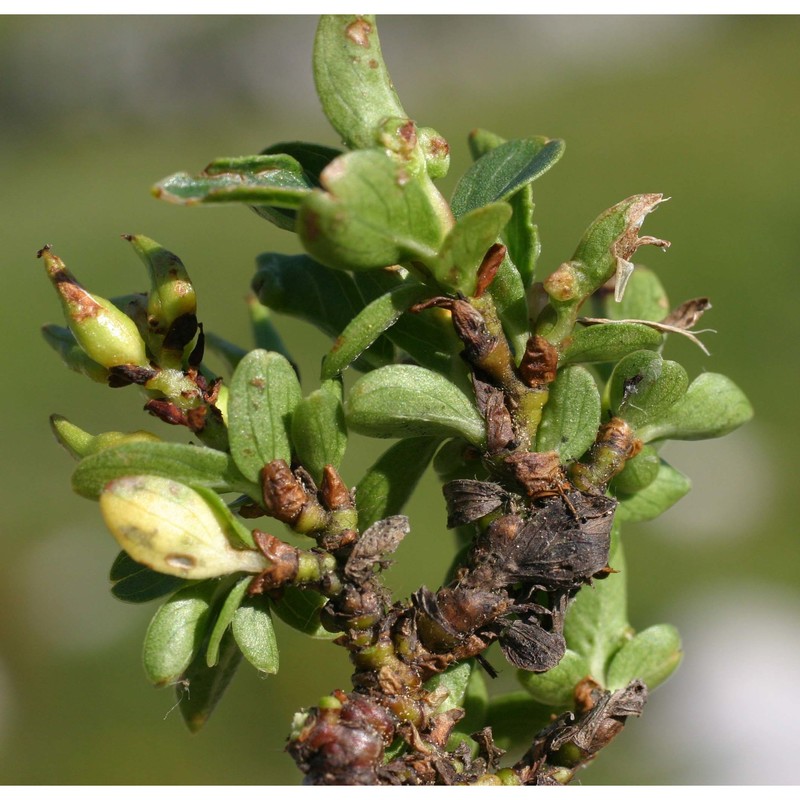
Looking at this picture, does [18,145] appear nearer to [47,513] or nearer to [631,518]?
[47,513]

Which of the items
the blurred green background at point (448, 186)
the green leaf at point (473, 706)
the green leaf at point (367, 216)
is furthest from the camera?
the blurred green background at point (448, 186)

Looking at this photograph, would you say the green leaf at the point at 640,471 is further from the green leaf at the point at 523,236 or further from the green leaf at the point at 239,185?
the green leaf at the point at 239,185

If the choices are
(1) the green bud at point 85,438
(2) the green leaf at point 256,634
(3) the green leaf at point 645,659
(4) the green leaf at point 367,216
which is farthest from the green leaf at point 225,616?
(3) the green leaf at point 645,659

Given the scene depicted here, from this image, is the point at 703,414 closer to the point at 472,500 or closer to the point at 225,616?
the point at 472,500

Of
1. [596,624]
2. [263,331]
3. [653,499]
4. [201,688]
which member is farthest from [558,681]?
[263,331]

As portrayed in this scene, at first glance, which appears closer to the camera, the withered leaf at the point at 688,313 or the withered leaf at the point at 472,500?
the withered leaf at the point at 472,500

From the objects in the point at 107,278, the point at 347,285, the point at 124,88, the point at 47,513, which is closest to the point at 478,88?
the point at 124,88
